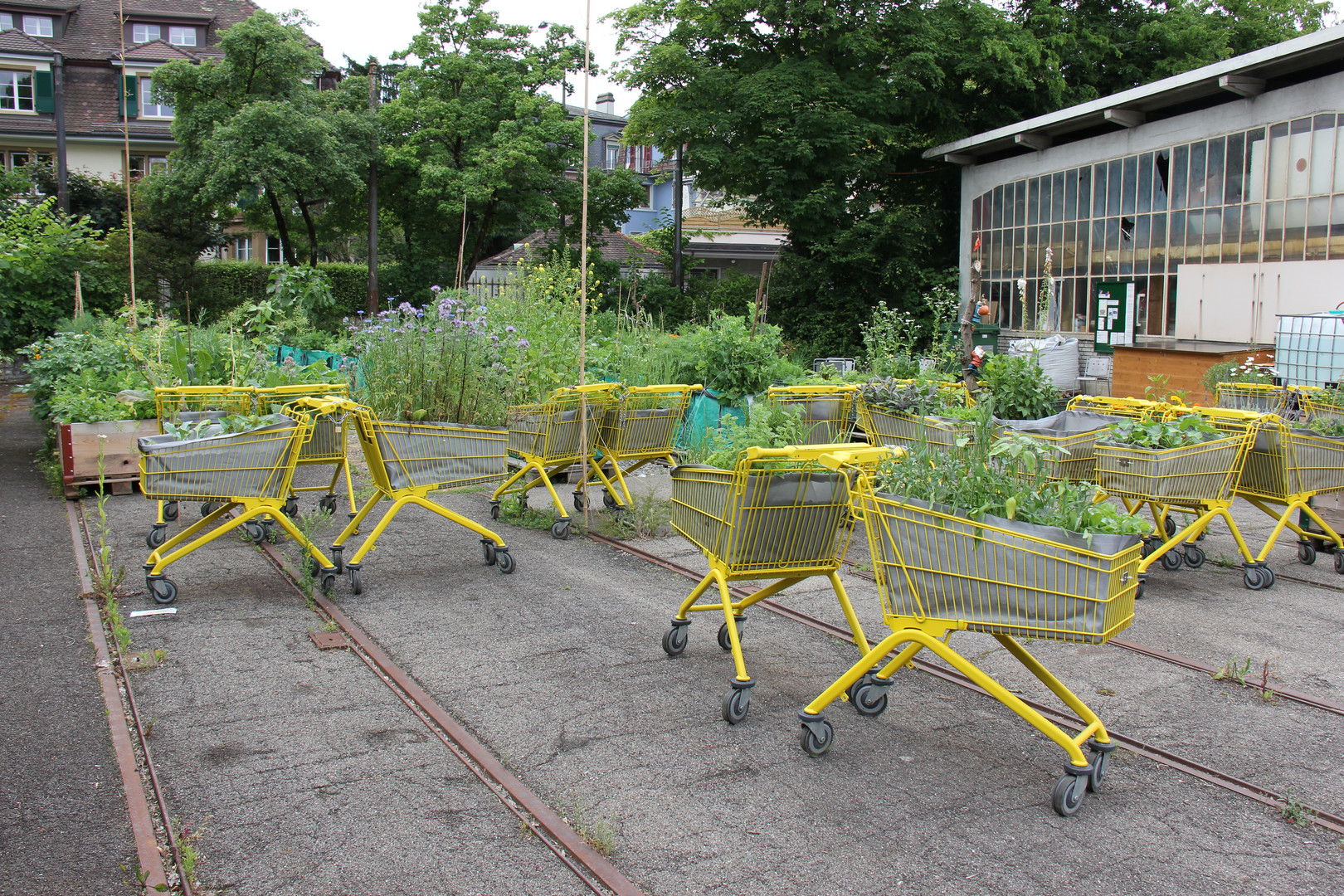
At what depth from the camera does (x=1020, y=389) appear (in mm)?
8969

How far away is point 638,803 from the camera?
3627 millimetres

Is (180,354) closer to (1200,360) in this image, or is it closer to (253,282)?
(1200,360)

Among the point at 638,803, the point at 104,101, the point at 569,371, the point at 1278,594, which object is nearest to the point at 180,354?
the point at 569,371

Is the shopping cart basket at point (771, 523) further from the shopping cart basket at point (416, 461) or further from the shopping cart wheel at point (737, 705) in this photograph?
the shopping cart basket at point (416, 461)

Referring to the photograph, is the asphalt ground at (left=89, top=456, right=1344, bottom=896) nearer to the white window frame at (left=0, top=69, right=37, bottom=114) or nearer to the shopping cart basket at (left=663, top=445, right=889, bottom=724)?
the shopping cart basket at (left=663, top=445, right=889, bottom=724)

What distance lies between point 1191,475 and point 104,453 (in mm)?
8713

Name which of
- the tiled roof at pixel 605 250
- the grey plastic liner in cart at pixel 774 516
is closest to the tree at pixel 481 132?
the tiled roof at pixel 605 250

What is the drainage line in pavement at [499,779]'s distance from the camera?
3.16 meters

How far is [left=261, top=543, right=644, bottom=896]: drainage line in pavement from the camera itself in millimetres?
3156

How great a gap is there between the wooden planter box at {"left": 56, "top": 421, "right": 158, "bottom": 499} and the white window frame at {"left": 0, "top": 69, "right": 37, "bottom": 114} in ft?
138

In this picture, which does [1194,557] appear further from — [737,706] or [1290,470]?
[737,706]

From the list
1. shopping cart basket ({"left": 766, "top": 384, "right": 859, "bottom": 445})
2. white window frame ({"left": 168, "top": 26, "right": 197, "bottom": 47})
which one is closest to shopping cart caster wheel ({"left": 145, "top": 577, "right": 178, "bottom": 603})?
shopping cart basket ({"left": 766, "top": 384, "right": 859, "bottom": 445})

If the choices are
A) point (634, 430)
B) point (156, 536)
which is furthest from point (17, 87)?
point (634, 430)

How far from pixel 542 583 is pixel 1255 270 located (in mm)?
15736
